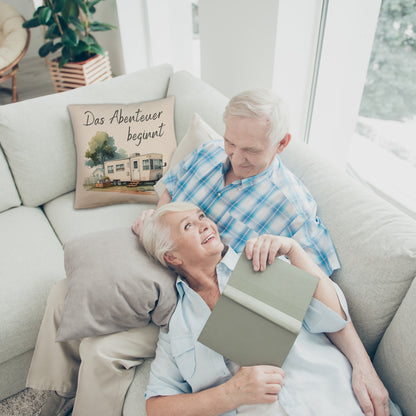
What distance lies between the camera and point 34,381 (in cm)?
117

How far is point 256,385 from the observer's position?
82 cm

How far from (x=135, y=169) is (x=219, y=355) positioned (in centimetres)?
100

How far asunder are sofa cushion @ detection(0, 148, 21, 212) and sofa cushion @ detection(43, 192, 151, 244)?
0.50 feet

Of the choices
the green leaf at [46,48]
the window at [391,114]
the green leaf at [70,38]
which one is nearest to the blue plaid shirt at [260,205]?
the window at [391,114]

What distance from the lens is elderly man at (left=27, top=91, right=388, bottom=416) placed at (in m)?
1.03

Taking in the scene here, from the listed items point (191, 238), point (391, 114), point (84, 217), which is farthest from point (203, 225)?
point (391, 114)

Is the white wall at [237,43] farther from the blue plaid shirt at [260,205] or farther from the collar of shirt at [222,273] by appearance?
the collar of shirt at [222,273]

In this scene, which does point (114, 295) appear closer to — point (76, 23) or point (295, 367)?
point (295, 367)

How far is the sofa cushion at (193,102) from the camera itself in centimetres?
163

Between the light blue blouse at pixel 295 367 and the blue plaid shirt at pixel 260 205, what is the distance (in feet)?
0.61

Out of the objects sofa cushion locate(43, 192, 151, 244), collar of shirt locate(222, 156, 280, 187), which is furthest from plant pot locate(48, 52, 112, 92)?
collar of shirt locate(222, 156, 280, 187)

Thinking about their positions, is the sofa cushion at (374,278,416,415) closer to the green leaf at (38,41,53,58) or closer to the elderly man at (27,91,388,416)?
the elderly man at (27,91,388,416)

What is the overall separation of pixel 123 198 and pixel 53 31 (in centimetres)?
→ 191

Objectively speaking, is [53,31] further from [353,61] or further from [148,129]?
[353,61]
